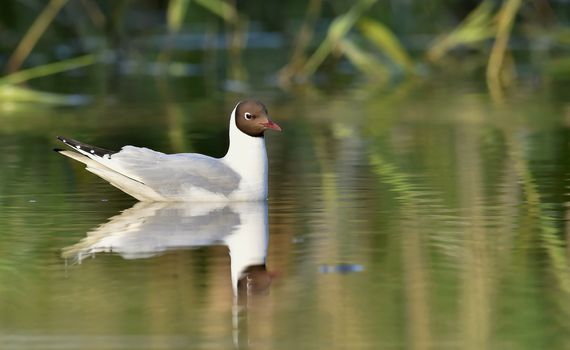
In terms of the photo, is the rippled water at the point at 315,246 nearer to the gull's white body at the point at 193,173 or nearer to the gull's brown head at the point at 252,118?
the gull's white body at the point at 193,173

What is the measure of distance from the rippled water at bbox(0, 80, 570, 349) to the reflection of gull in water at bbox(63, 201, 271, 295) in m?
0.02

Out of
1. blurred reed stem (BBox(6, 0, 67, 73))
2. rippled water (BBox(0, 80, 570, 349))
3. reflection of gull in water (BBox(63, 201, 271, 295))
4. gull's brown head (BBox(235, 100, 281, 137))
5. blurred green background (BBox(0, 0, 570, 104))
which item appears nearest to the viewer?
rippled water (BBox(0, 80, 570, 349))

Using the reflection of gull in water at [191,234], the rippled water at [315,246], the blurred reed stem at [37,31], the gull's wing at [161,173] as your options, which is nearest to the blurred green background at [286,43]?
the blurred reed stem at [37,31]

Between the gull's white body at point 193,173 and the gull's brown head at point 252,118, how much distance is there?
0.07 m

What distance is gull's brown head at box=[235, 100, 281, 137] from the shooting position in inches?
393

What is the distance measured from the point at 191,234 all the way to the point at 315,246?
0.77 m

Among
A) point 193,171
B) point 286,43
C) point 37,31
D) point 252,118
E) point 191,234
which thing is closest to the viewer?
point 191,234

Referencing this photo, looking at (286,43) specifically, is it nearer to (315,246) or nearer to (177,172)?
(177,172)

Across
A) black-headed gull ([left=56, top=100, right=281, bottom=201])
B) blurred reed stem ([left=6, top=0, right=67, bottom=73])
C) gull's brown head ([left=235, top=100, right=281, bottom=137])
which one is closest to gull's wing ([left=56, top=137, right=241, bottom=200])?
black-headed gull ([left=56, top=100, right=281, bottom=201])

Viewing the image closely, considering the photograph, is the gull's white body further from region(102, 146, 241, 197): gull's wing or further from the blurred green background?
the blurred green background

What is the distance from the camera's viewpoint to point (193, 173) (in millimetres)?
9711

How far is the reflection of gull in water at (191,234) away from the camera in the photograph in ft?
25.0

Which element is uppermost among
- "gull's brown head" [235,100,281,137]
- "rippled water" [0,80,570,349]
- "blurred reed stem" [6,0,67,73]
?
"blurred reed stem" [6,0,67,73]

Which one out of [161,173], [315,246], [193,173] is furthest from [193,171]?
[315,246]
